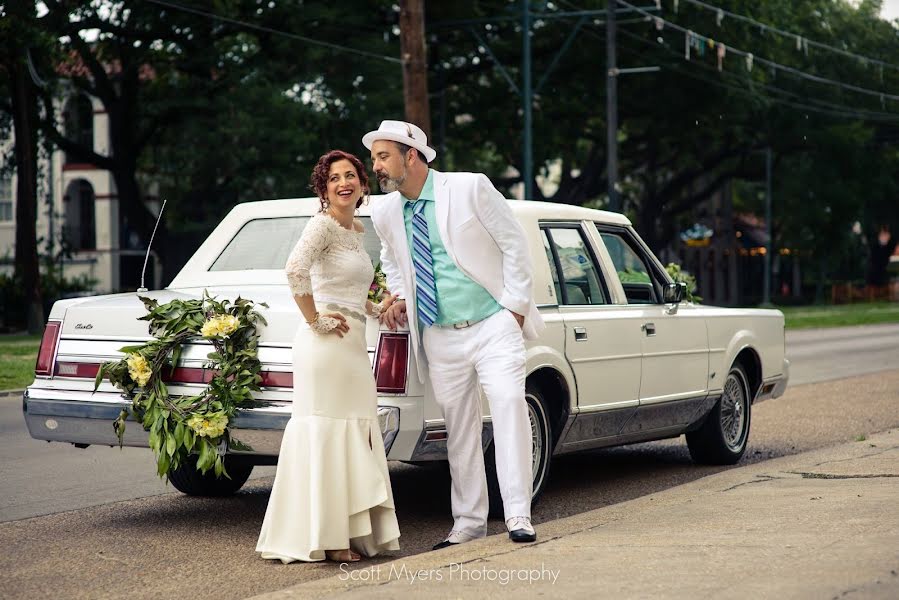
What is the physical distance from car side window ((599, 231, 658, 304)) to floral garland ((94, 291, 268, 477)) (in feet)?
9.15

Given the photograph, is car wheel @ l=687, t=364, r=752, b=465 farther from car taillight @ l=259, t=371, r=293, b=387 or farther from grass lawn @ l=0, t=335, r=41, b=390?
grass lawn @ l=0, t=335, r=41, b=390

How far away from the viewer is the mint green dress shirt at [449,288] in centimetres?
618

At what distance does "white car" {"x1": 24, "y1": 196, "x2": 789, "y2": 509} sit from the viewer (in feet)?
21.4

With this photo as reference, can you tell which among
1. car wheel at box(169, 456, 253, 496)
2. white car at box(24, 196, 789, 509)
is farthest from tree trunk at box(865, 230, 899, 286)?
car wheel at box(169, 456, 253, 496)

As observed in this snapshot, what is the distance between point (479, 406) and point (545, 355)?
0.94 metres

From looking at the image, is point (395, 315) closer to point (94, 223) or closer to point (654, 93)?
point (654, 93)

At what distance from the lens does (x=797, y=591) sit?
454 centimetres

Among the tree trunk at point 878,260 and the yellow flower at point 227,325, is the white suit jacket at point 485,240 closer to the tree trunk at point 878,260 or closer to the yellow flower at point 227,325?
the yellow flower at point 227,325

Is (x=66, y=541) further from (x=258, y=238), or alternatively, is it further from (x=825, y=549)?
(x=825, y=549)

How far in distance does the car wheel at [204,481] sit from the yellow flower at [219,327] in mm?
1590

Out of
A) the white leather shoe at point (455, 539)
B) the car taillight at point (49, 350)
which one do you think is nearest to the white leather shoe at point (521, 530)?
the white leather shoe at point (455, 539)

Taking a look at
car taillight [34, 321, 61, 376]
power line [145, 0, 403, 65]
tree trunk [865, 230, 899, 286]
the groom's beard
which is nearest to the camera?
the groom's beard

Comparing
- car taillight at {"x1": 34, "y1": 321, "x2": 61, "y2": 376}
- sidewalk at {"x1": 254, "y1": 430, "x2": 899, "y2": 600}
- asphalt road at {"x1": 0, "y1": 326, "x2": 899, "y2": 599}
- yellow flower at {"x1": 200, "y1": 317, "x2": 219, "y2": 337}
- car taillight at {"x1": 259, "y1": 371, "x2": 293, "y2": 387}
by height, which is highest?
yellow flower at {"x1": 200, "y1": 317, "x2": 219, "y2": 337}

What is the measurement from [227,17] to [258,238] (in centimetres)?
2325
